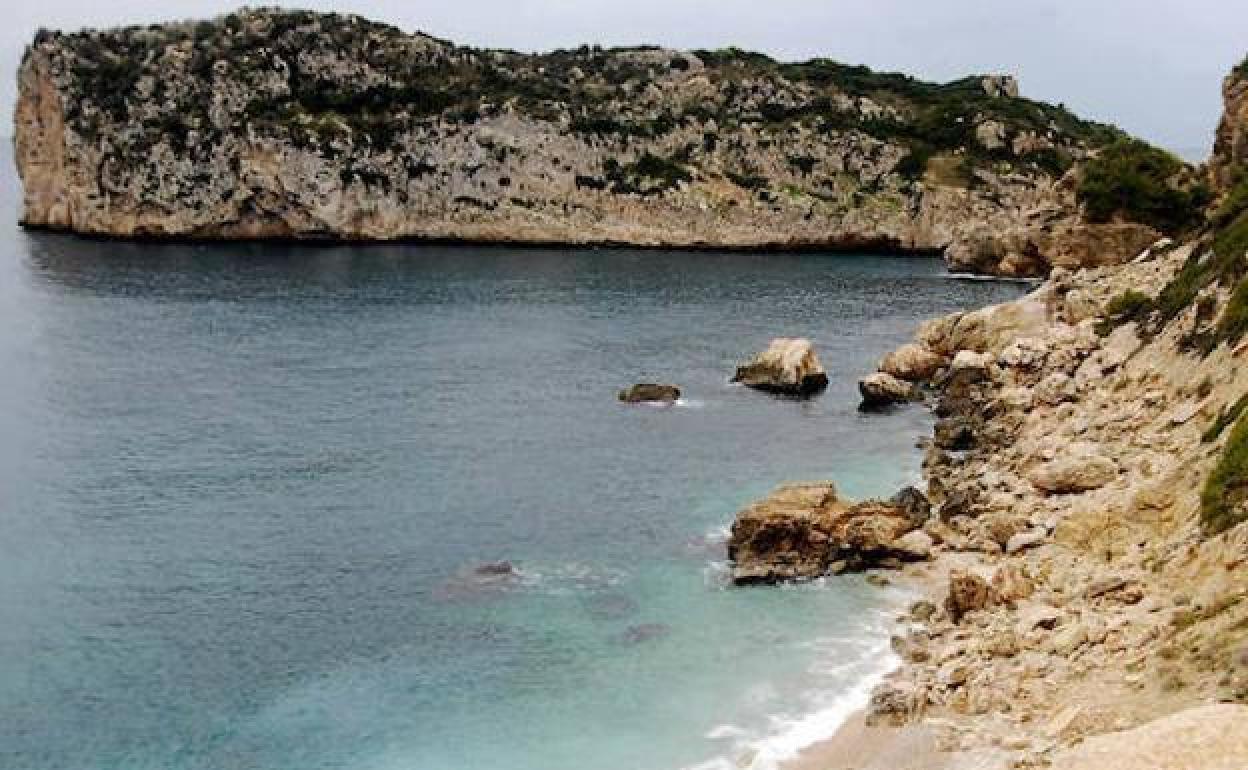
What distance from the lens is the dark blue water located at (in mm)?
30578

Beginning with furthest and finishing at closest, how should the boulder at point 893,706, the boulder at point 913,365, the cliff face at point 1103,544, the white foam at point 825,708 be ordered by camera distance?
the boulder at point 913,365 < the boulder at point 893,706 < the white foam at point 825,708 < the cliff face at point 1103,544

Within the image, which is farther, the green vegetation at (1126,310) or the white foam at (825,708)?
the green vegetation at (1126,310)

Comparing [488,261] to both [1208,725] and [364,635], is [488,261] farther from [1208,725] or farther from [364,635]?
[1208,725]

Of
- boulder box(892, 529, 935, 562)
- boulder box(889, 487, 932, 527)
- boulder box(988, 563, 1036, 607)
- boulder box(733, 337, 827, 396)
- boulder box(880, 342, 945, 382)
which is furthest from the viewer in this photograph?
boulder box(880, 342, 945, 382)

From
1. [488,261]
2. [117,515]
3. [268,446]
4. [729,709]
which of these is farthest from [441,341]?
[729,709]

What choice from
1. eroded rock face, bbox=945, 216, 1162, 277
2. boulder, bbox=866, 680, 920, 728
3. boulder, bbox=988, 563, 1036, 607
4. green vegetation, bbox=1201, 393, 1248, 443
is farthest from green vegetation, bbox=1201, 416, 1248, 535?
eroded rock face, bbox=945, 216, 1162, 277

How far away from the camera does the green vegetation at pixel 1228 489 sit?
28.7m

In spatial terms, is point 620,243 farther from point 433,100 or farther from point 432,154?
point 433,100

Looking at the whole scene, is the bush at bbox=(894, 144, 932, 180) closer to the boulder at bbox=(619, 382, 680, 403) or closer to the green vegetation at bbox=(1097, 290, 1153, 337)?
the boulder at bbox=(619, 382, 680, 403)

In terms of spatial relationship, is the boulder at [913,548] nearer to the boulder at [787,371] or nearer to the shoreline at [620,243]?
the boulder at [787,371]

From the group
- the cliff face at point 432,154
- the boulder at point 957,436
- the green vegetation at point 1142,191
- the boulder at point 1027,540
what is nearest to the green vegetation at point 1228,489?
the boulder at point 1027,540

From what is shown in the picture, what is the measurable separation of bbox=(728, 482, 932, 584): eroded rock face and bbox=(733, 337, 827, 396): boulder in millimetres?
27126

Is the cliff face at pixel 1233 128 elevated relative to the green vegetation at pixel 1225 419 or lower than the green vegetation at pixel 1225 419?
elevated

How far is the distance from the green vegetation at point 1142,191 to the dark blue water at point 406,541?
99.8 feet
